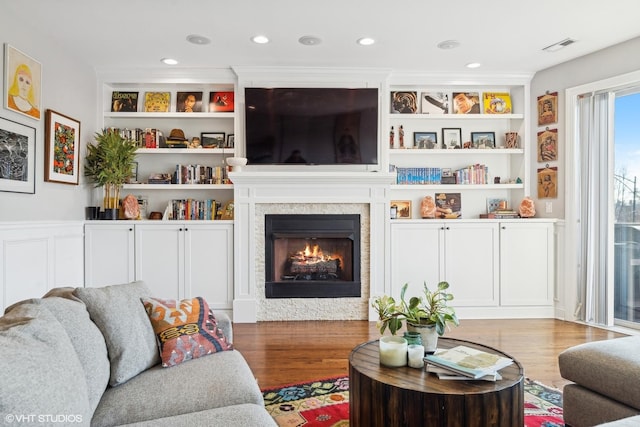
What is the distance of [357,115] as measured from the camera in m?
4.16

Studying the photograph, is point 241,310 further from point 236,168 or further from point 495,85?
point 495,85

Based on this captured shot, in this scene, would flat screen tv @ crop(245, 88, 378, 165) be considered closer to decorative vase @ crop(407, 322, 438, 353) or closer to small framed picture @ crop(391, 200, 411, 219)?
small framed picture @ crop(391, 200, 411, 219)

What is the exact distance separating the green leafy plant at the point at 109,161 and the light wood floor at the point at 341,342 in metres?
1.89

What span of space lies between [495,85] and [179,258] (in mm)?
3858

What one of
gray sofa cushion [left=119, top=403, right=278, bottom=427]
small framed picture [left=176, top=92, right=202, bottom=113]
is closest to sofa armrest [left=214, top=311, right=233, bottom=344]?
gray sofa cushion [left=119, top=403, right=278, bottom=427]

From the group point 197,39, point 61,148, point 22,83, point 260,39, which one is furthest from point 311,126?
point 22,83

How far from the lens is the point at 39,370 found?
99 cm

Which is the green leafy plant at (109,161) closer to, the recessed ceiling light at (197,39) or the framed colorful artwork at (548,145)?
the recessed ceiling light at (197,39)

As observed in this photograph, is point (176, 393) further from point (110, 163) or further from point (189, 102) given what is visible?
point (189, 102)

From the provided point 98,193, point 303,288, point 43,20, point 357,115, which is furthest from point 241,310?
point 43,20

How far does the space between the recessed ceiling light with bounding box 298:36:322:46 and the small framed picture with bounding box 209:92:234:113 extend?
48.8 inches

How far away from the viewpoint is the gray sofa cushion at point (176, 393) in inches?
53.5

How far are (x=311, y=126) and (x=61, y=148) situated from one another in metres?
2.32

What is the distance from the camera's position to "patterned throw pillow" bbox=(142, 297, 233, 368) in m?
1.77
